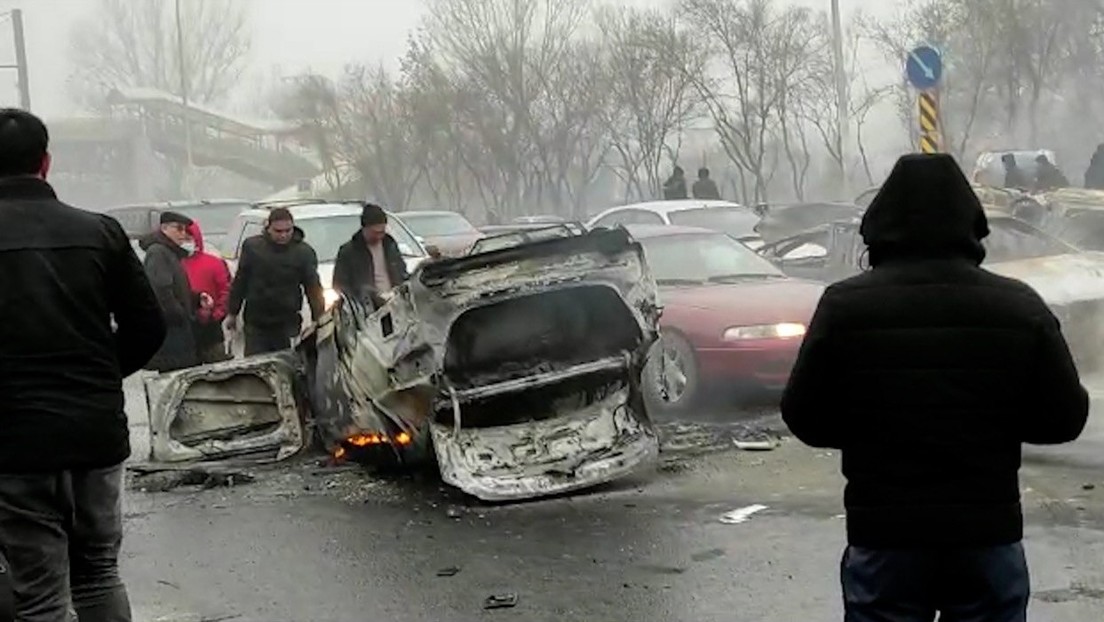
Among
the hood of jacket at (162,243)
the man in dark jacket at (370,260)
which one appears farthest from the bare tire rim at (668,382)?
the hood of jacket at (162,243)

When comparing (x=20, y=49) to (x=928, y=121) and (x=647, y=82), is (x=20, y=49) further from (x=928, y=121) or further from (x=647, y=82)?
(x=928, y=121)

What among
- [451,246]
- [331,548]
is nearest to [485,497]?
[331,548]

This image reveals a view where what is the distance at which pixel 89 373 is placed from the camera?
4066 millimetres

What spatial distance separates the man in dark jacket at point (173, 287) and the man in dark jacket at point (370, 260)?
107 cm

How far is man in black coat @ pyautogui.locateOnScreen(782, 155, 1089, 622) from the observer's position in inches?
122

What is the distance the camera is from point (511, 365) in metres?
8.33

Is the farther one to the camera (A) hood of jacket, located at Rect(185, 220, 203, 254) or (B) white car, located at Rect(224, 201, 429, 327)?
(B) white car, located at Rect(224, 201, 429, 327)

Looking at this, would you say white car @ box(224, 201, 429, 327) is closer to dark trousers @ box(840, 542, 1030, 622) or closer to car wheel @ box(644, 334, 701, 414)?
car wheel @ box(644, 334, 701, 414)

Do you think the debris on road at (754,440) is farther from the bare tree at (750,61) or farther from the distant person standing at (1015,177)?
the bare tree at (750,61)

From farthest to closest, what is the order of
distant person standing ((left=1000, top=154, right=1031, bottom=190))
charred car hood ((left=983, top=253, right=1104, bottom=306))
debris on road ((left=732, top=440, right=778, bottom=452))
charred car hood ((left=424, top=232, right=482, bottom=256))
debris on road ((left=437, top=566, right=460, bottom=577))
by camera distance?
1. distant person standing ((left=1000, top=154, right=1031, bottom=190))
2. charred car hood ((left=424, top=232, right=482, bottom=256))
3. charred car hood ((left=983, top=253, right=1104, bottom=306))
4. debris on road ((left=732, top=440, right=778, bottom=452))
5. debris on road ((left=437, top=566, right=460, bottom=577))

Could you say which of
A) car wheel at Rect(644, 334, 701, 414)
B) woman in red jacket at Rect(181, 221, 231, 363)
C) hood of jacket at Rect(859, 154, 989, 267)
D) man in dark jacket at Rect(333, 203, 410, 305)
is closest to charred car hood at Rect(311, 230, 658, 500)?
car wheel at Rect(644, 334, 701, 414)

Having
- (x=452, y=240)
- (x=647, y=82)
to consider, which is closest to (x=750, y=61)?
(x=647, y=82)

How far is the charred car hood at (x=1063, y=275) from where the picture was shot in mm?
11281

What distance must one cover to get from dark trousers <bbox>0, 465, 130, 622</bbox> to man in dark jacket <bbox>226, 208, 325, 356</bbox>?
250 inches
